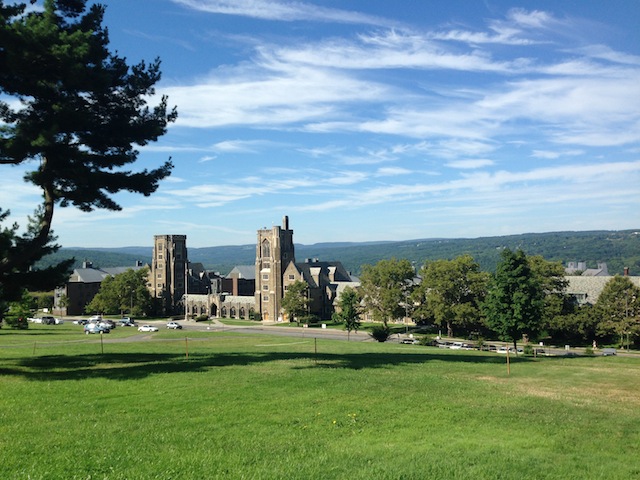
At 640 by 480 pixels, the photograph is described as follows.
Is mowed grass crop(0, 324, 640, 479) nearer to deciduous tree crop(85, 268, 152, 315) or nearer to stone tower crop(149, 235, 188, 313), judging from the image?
deciduous tree crop(85, 268, 152, 315)

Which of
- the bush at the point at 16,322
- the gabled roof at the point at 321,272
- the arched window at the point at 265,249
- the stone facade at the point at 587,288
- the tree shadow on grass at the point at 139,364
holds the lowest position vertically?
the bush at the point at 16,322

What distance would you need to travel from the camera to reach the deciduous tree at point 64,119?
19547mm

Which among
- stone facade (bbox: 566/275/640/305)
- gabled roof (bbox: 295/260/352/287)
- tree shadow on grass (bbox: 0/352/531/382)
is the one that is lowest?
tree shadow on grass (bbox: 0/352/531/382)

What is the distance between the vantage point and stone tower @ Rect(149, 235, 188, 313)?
116000mm

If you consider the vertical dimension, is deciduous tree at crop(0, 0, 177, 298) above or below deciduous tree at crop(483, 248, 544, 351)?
above

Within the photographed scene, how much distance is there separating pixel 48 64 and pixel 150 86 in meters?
4.41

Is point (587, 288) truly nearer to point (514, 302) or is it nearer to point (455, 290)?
point (455, 290)

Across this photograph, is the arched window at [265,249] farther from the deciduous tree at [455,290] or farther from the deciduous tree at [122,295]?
the deciduous tree at [455,290]

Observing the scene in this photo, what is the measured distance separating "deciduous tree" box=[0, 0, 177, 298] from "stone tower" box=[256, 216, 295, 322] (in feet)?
246

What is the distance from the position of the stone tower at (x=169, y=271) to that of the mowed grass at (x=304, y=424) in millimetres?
94132

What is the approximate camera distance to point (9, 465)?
984cm

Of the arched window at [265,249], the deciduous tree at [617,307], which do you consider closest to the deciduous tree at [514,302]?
the deciduous tree at [617,307]

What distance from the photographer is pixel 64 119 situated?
20719 mm

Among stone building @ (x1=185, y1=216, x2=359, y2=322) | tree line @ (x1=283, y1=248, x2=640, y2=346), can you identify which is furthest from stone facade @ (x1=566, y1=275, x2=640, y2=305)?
stone building @ (x1=185, y1=216, x2=359, y2=322)
